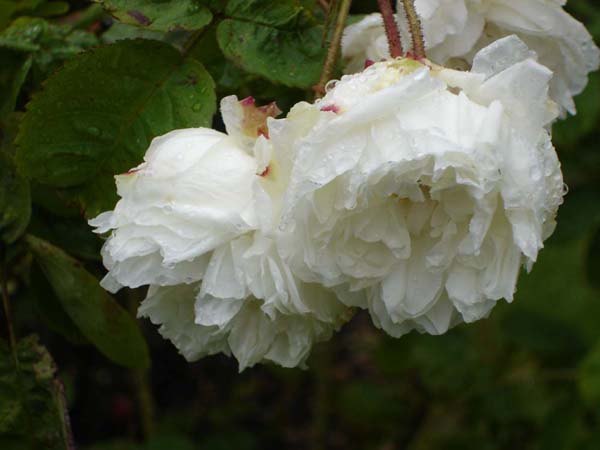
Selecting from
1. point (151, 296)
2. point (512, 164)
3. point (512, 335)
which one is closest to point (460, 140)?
point (512, 164)

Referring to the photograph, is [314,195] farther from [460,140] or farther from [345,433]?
[345,433]

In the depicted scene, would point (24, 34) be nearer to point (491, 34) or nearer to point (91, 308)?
point (91, 308)

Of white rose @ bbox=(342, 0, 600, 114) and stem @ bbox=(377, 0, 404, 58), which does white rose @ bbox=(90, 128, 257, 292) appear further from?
white rose @ bbox=(342, 0, 600, 114)

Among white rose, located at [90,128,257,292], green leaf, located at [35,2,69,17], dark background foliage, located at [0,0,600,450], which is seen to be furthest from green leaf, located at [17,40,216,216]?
green leaf, located at [35,2,69,17]

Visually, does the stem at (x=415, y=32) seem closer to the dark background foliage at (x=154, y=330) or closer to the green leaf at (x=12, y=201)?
the dark background foliage at (x=154, y=330)

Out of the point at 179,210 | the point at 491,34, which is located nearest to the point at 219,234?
the point at 179,210

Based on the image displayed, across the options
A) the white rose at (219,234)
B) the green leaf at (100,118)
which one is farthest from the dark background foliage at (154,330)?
the white rose at (219,234)
